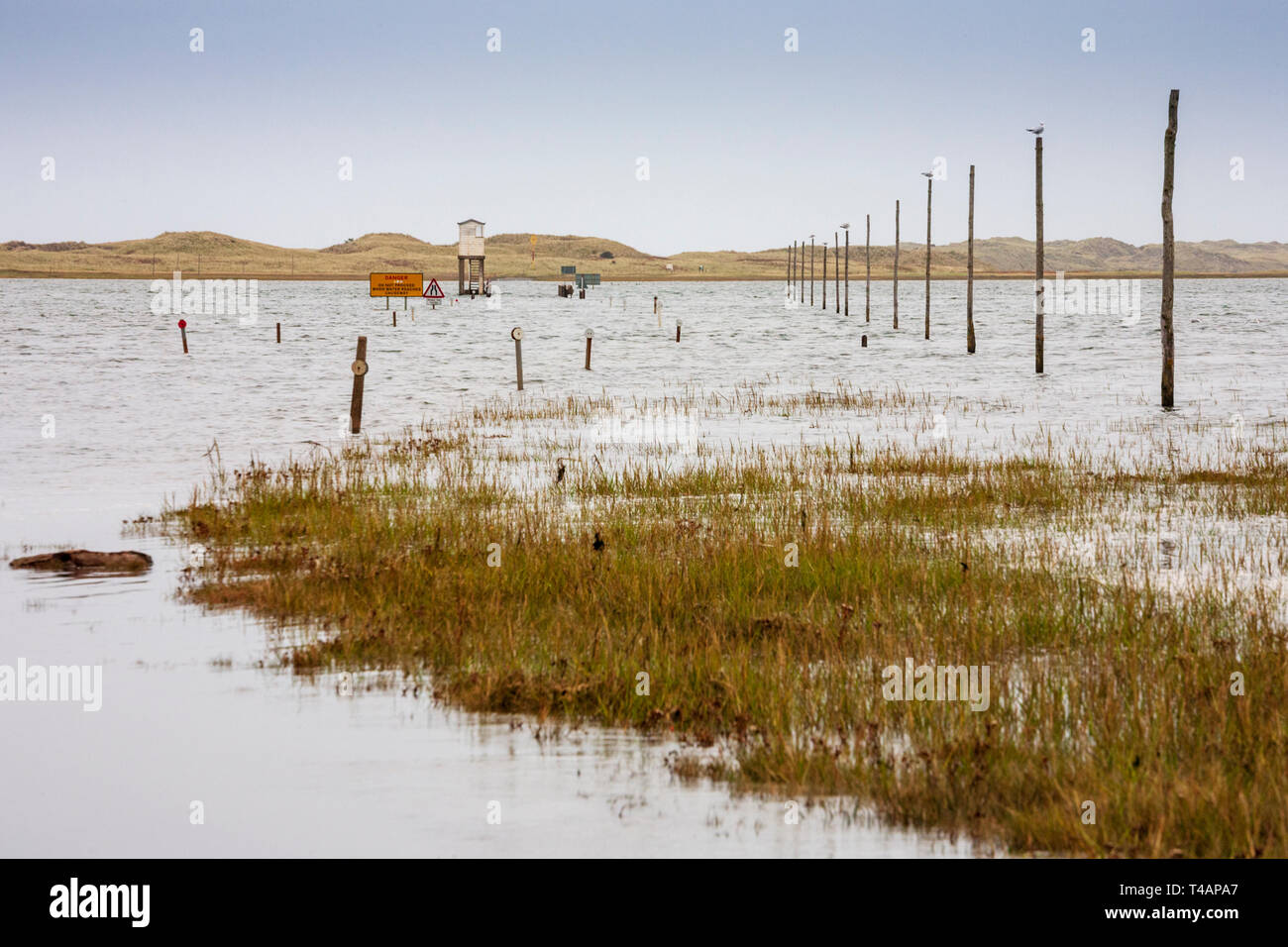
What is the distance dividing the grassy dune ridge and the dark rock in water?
2.11 ft

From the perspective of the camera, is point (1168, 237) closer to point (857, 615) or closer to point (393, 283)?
point (857, 615)

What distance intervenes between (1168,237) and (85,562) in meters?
22.6

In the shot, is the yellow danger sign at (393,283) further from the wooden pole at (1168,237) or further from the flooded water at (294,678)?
the wooden pole at (1168,237)

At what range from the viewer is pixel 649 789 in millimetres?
5613

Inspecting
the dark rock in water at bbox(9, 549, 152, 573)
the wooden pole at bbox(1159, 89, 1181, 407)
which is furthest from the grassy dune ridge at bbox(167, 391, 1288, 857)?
the wooden pole at bbox(1159, 89, 1181, 407)

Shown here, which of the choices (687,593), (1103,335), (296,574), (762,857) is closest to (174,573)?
(296,574)

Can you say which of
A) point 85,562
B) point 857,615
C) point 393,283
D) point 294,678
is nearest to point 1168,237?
point 857,615

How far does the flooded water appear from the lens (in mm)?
5266

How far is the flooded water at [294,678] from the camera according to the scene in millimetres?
5266

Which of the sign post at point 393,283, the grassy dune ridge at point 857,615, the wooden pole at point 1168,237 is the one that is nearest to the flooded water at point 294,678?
the grassy dune ridge at point 857,615

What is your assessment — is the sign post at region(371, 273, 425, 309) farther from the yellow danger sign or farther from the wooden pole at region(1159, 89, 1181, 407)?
the wooden pole at region(1159, 89, 1181, 407)

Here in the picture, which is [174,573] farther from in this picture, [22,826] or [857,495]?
[857,495]
